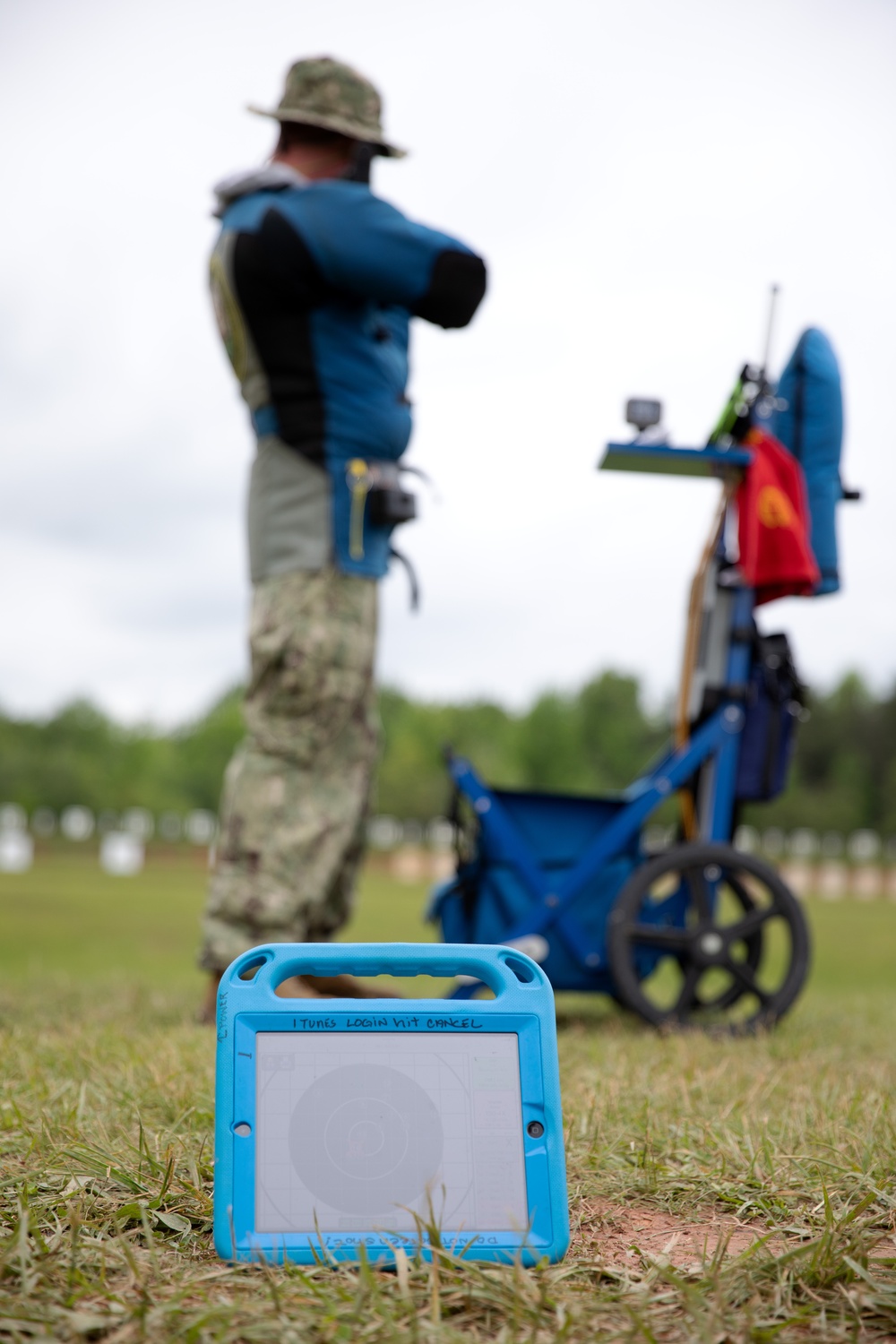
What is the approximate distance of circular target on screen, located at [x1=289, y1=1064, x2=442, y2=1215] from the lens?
1.33m

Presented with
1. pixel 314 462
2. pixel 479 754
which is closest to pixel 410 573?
pixel 314 462

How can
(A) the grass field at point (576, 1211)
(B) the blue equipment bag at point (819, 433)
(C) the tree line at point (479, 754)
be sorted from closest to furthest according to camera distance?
(A) the grass field at point (576, 1211)
(B) the blue equipment bag at point (819, 433)
(C) the tree line at point (479, 754)

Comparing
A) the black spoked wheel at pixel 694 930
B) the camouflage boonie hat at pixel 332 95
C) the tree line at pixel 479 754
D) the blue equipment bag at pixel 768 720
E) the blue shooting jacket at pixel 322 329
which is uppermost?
the camouflage boonie hat at pixel 332 95

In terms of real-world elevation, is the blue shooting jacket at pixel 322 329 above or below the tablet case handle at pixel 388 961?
above

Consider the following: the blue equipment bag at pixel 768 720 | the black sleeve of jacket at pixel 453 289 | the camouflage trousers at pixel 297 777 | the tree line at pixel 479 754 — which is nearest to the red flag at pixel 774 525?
the blue equipment bag at pixel 768 720

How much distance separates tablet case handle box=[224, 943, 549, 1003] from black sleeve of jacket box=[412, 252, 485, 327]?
2273mm

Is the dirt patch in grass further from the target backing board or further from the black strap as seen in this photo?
the black strap

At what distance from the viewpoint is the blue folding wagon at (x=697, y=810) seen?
3.50 metres

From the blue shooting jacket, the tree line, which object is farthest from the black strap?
the tree line

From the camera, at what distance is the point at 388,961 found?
149 cm

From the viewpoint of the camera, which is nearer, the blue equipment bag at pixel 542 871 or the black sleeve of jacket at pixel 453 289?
the black sleeve of jacket at pixel 453 289

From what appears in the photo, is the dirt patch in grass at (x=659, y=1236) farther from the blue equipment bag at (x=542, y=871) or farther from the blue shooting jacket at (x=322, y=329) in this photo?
the blue shooting jacket at (x=322, y=329)

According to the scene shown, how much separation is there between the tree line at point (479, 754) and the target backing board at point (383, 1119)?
41537 mm

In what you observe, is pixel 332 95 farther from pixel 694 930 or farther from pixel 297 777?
pixel 694 930
